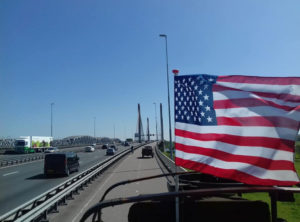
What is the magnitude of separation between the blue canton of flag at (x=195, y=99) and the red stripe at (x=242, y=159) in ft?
Result: 1.28

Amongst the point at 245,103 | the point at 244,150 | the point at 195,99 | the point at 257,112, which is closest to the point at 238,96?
the point at 245,103

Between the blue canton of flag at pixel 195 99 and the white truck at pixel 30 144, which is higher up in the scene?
the blue canton of flag at pixel 195 99

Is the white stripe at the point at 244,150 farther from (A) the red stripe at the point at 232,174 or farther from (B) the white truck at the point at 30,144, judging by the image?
(B) the white truck at the point at 30,144

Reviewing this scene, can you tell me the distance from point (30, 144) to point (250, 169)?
198ft

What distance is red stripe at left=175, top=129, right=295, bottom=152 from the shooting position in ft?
10.6

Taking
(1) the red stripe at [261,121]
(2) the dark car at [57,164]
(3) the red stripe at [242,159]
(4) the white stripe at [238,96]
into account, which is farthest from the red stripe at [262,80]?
(2) the dark car at [57,164]

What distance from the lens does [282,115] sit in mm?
3342

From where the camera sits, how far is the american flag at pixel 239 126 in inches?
127

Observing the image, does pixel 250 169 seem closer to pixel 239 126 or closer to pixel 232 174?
pixel 232 174

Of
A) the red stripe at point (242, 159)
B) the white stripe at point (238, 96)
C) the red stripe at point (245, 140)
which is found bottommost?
the red stripe at point (242, 159)

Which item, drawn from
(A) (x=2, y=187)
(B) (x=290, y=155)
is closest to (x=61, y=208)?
(A) (x=2, y=187)

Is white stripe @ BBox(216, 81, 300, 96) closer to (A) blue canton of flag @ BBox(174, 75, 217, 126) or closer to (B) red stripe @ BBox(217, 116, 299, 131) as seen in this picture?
(A) blue canton of flag @ BBox(174, 75, 217, 126)

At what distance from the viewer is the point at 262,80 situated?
3646mm

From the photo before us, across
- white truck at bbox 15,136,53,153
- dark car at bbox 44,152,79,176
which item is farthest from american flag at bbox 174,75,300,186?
white truck at bbox 15,136,53,153
